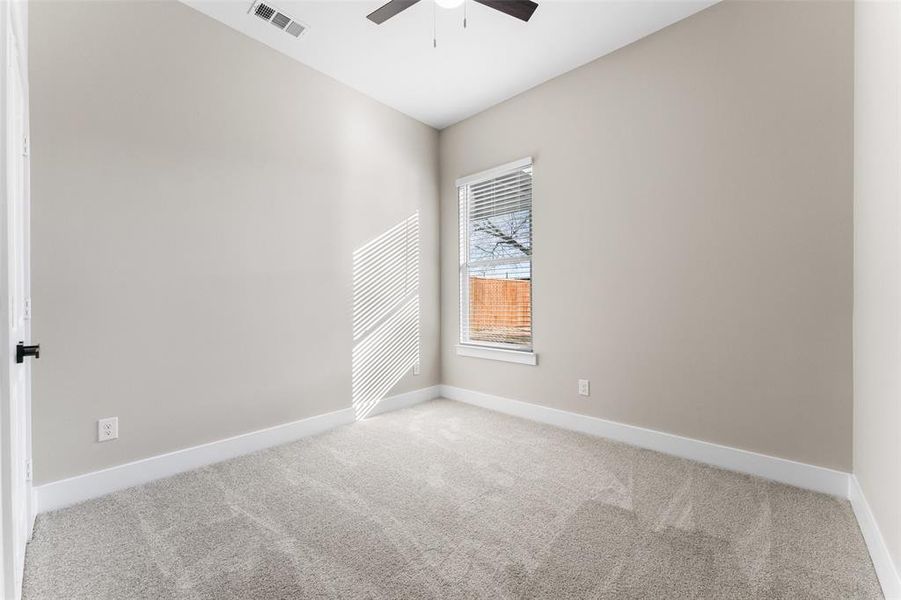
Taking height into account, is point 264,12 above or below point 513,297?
above

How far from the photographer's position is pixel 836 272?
2.15 metres

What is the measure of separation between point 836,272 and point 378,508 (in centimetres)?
265

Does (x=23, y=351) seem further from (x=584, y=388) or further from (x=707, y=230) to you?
(x=707, y=230)

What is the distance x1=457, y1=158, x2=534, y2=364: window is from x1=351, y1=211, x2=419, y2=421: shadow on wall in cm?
51

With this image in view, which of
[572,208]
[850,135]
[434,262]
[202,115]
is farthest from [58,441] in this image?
[850,135]

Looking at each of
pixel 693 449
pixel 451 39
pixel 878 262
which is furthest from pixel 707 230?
pixel 451 39

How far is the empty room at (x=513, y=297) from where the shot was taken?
161 cm

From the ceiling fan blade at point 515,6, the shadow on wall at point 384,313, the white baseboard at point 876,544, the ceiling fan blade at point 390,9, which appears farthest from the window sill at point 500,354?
the ceiling fan blade at point 390,9

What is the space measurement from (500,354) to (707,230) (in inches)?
74.6

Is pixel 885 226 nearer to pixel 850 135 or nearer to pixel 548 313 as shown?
pixel 850 135

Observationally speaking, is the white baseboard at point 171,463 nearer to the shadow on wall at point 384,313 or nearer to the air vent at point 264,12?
the shadow on wall at point 384,313

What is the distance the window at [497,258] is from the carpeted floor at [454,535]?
141cm

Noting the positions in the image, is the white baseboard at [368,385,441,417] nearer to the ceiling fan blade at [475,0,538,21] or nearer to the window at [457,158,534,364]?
the window at [457,158,534,364]

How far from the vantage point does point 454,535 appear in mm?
1806
